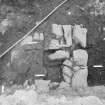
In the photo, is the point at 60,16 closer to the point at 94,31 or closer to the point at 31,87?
the point at 94,31

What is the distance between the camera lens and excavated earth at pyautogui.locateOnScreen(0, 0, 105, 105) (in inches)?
194

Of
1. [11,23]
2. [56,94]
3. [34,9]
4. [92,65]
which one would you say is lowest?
[56,94]

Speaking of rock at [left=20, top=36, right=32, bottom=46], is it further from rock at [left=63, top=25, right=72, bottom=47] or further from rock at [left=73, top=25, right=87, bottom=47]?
rock at [left=73, top=25, right=87, bottom=47]

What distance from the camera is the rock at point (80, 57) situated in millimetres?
5305

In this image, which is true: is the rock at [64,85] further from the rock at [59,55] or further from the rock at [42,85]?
the rock at [59,55]

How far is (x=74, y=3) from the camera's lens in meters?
5.94

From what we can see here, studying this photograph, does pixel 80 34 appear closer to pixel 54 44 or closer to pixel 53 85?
pixel 54 44

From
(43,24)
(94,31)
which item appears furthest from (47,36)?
(94,31)

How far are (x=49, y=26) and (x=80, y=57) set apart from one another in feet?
3.57

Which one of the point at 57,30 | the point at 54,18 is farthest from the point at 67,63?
the point at 54,18

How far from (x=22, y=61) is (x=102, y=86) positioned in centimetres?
197

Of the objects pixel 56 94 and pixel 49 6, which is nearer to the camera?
pixel 56 94

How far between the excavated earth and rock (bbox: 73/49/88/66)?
0.52ft

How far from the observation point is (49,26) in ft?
18.2
